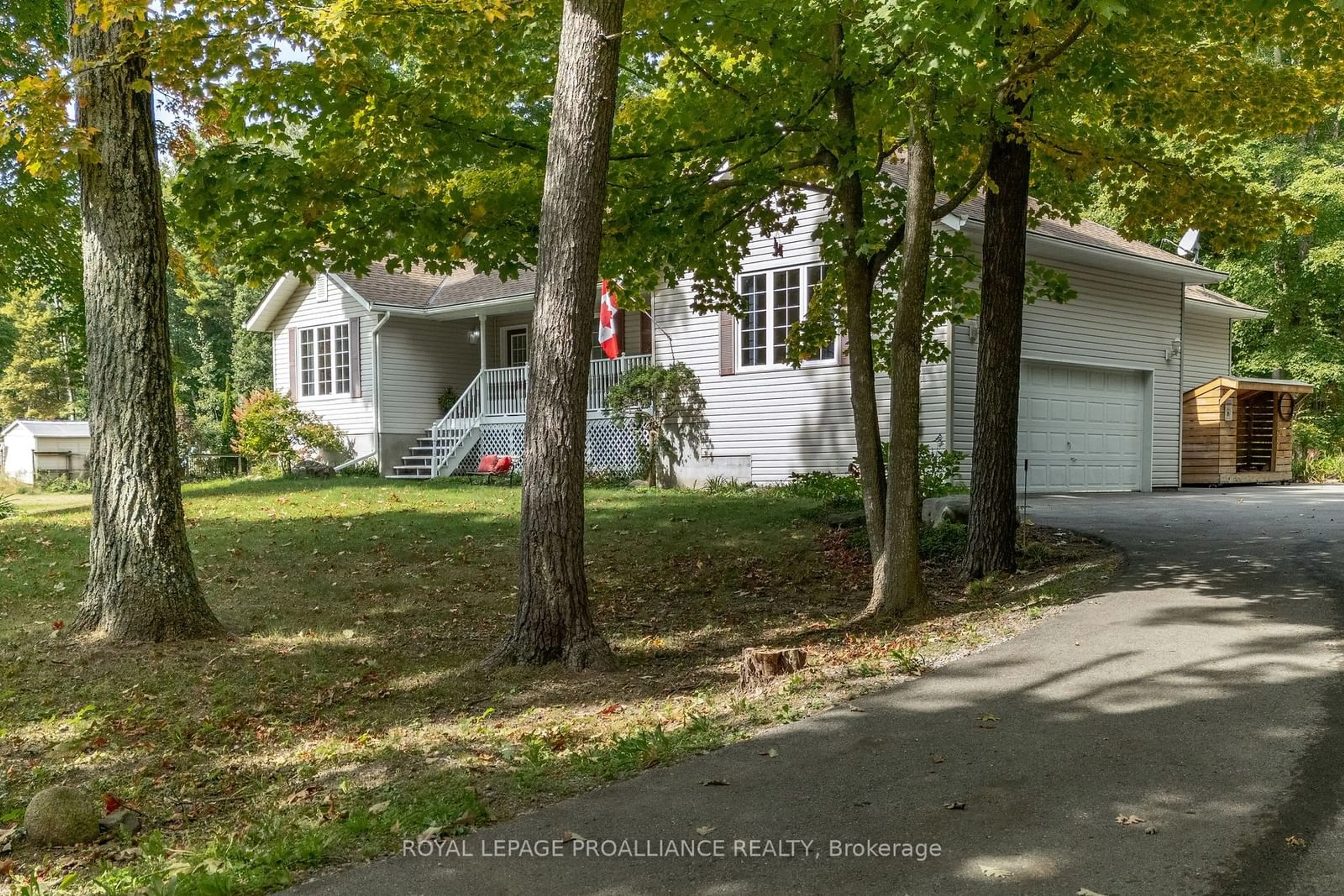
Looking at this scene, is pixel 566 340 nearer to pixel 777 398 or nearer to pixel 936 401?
pixel 936 401

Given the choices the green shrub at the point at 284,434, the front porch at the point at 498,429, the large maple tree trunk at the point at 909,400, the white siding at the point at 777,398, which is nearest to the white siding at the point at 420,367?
the front porch at the point at 498,429

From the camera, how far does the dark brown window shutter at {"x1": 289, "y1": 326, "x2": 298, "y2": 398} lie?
26312 millimetres

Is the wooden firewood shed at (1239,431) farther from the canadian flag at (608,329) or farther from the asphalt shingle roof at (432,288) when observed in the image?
the asphalt shingle roof at (432,288)

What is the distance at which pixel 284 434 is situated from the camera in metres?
24.4

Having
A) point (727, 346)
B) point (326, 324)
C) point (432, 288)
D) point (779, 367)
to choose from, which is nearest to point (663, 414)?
point (727, 346)

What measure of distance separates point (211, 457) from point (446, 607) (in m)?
21.8

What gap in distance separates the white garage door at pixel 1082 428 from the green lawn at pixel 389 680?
667 cm

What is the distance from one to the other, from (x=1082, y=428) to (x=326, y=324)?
55.5 feet

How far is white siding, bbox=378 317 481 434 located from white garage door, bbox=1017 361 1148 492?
40.5 ft

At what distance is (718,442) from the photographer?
1844 cm

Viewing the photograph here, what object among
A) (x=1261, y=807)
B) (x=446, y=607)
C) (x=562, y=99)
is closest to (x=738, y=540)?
(x=446, y=607)

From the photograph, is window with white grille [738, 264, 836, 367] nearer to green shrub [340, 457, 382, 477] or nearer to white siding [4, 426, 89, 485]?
green shrub [340, 457, 382, 477]

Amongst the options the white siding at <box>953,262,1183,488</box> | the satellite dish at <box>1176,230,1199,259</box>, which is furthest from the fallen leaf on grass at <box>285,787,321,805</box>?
the satellite dish at <box>1176,230,1199,259</box>

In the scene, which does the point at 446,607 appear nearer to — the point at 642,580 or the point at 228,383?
the point at 642,580
